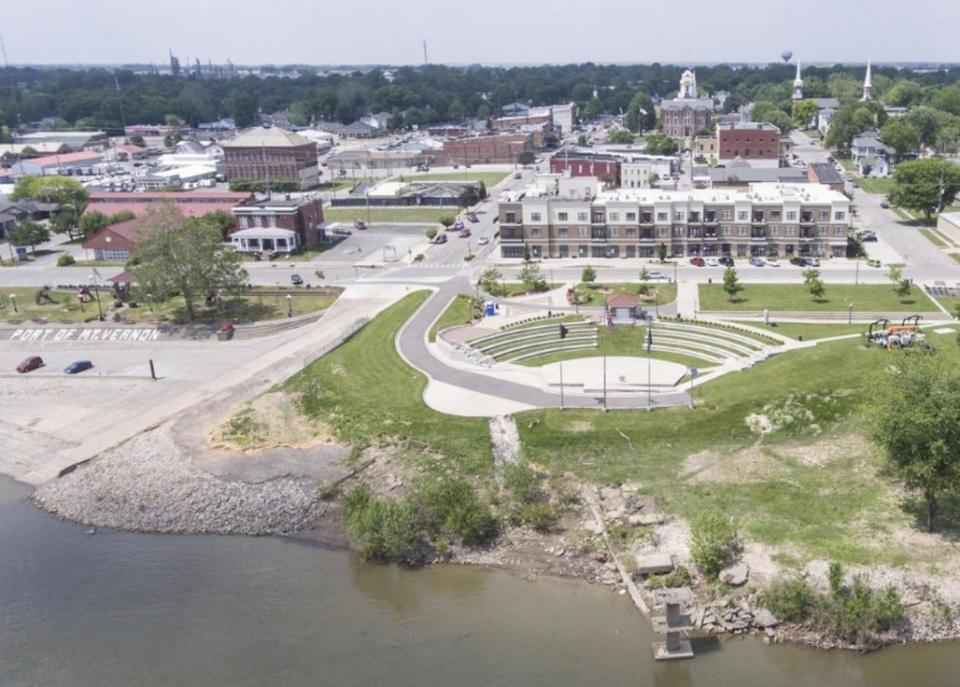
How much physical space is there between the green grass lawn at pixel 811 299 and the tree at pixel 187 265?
42720 mm

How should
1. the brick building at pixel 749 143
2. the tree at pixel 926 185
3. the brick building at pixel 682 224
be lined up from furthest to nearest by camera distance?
the brick building at pixel 749 143
the tree at pixel 926 185
the brick building at pixel 682 224

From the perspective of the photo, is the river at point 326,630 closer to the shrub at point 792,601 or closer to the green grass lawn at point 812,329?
the shrub at point 792,601

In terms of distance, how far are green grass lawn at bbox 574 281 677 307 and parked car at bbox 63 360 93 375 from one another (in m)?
41.0

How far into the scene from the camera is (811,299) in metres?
71.4

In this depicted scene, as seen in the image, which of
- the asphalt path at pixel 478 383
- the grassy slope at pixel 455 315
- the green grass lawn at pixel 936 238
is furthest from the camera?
the green grass lawn at pixel 936 238

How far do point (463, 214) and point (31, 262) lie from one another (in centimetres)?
5687

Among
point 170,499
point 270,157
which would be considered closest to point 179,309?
point 170,499

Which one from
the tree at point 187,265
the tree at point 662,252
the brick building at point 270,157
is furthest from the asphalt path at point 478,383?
the brick building at point 270,157

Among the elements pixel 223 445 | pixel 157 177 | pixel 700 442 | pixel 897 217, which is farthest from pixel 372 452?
pixel 157 177

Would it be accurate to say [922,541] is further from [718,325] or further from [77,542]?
[77,542]

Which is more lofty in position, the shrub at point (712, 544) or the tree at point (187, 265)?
the tree at point (187, 265)

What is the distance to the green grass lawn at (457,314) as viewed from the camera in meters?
68.3

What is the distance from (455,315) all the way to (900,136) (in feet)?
371

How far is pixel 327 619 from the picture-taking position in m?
36.2
